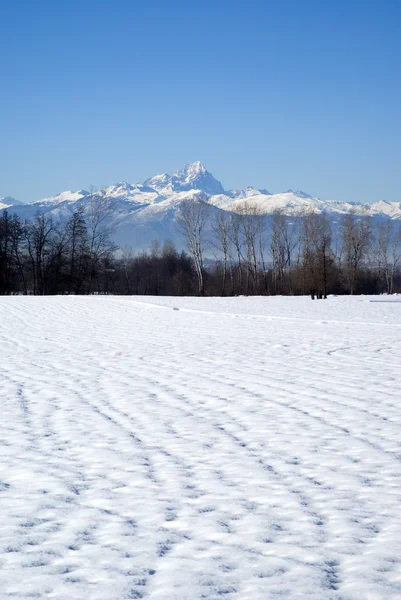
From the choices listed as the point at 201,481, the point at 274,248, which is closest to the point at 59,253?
the point at 274,248

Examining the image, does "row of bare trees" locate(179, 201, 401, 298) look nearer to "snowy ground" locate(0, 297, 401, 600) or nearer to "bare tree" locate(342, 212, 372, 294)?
"bare tree" locate(342, 212, 372, 294)

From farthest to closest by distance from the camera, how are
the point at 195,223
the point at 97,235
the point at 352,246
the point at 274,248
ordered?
1. the point at 274,248
2. the point at 352,246
3. the point at 195,223
4. the point at 97,235

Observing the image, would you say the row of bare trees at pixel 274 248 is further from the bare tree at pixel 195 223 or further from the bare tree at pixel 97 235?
the bare tree at pixel 97 235

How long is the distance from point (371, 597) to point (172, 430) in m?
3.10

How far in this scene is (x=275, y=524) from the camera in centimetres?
358

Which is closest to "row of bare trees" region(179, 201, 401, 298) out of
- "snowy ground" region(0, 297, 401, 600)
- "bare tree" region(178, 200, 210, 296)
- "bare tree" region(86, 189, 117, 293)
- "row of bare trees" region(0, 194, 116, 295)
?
"bare tree" region(178, 200, 210, 296)

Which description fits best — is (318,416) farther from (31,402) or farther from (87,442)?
(31,402)

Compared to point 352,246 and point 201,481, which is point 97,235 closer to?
point 352,246

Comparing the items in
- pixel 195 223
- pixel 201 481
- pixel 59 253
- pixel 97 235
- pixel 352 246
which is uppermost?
pixel 195 223

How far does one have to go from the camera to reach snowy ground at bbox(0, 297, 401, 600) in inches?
119

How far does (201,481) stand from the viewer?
435cm

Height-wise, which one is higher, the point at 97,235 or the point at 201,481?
the point at 97,235

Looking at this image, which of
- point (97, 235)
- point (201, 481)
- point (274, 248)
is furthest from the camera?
point (274, 248)

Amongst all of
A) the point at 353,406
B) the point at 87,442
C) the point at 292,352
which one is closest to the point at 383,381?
the point at 353,406
